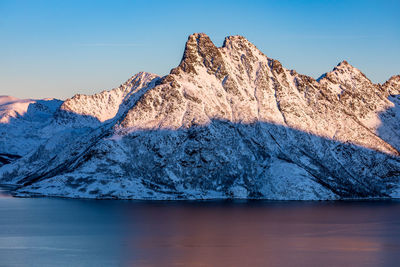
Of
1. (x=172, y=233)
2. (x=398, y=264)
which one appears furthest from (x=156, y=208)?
(x=398, y=264)

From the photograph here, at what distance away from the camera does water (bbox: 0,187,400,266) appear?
9506 cm

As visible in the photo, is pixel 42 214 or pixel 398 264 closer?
pixel 398 264

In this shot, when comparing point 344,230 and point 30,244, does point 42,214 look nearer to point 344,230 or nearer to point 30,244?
point 30,244

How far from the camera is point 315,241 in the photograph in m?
115

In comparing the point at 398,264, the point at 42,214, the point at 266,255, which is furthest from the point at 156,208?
the point at 398,264

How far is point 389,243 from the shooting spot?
11438 cm

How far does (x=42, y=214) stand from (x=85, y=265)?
227ft

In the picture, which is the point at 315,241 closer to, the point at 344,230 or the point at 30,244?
the point at 344,230

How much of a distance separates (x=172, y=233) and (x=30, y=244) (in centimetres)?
2769

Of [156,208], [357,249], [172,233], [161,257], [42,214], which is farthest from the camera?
[156,208]

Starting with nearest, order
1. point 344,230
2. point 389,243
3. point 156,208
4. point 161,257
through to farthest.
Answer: point 161,257, point 389,243, point 344,230, point 156,208

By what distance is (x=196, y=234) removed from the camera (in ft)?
400

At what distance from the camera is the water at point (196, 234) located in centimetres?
9506

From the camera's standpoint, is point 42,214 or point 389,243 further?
point 42,214
